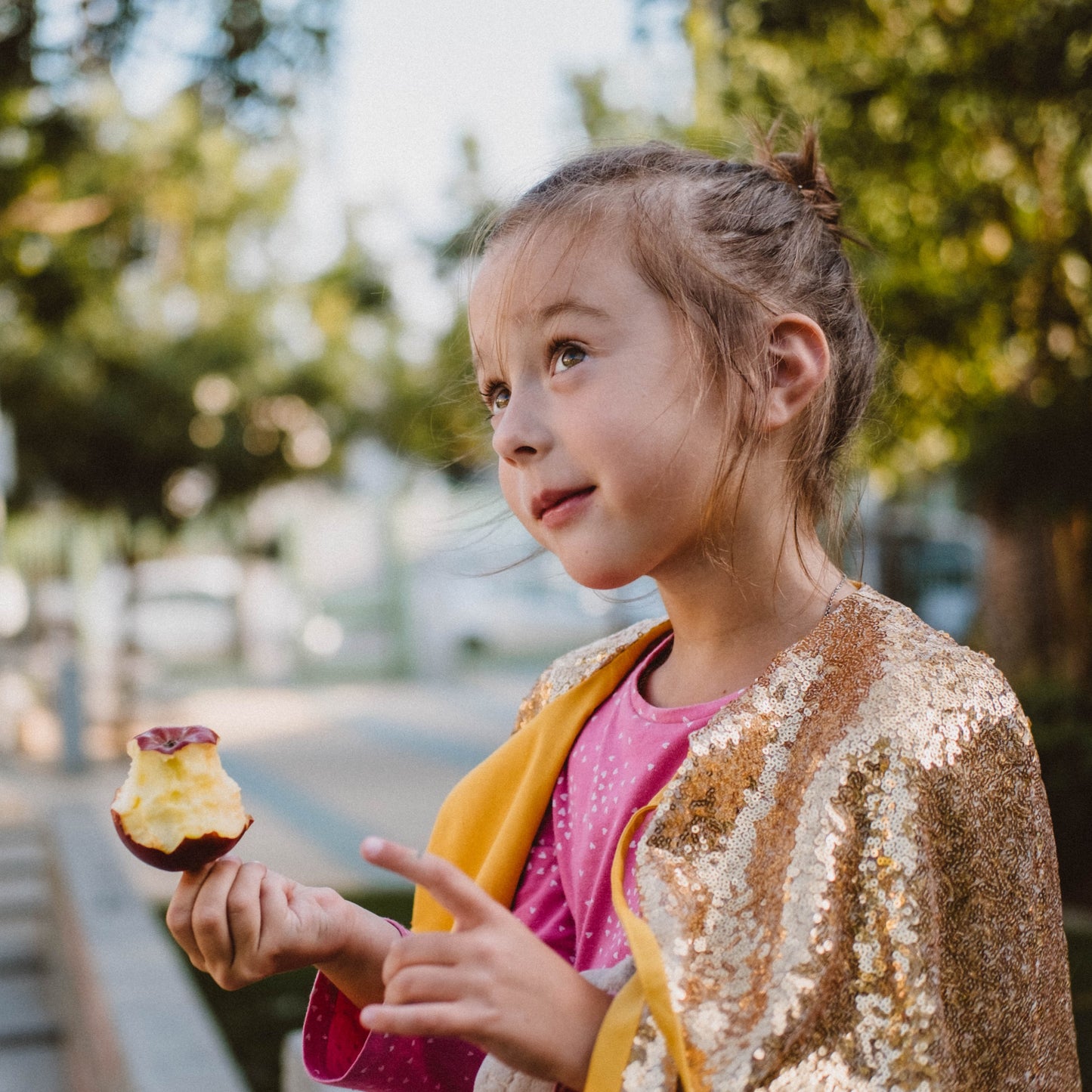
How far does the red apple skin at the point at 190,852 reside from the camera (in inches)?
52.9

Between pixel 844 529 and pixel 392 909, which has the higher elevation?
pixel 844 529

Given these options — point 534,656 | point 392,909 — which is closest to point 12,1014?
point 392,909

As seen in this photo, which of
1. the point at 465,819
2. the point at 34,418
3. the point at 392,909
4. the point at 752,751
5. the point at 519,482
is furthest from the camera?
the point at 34,418

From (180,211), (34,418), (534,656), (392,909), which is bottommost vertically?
(534,656)

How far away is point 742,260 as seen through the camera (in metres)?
1.43

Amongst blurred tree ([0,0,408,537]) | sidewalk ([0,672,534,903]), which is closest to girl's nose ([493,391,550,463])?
blurred tree ([0,0,408,537])

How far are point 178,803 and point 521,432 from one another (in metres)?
0.56

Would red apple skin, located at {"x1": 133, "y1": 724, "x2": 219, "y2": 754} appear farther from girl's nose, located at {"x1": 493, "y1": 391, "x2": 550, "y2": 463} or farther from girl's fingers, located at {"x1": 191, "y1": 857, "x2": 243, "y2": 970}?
girl's nose, located at {"x1": 493, "y1": 391, "x2": 550, "y2": 463}

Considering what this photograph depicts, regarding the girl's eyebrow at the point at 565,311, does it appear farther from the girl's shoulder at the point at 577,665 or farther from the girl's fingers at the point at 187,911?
the girl's fingers at the point at 187,911

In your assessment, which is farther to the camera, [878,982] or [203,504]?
[203,504]

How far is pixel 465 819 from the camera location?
Answer: 166cm

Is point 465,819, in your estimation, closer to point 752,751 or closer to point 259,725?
point 752,751

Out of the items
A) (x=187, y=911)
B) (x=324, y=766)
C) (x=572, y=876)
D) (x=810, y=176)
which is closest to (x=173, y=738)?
(x=187, y=911)

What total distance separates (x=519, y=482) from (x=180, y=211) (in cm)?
1395
